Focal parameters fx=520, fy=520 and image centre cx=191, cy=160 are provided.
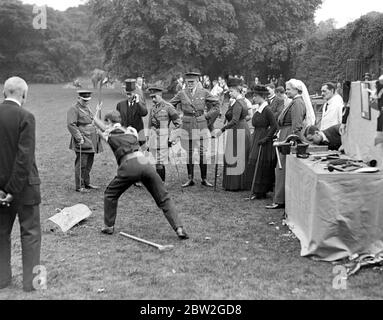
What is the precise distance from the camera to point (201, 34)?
36.4 metres

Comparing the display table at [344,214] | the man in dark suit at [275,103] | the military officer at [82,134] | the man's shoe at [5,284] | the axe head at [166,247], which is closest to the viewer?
the man's shoe at [5,284]

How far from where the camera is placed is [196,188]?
31.3 ft

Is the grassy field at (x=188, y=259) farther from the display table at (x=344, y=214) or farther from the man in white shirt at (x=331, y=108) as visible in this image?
the man in white shirt at (x=331, y=108)

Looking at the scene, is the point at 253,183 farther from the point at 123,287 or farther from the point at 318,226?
the point at 123,287

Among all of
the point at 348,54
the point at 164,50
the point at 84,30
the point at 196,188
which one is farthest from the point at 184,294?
the point at 84,30

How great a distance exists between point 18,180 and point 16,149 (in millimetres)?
298

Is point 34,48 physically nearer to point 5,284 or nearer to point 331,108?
point 331,108

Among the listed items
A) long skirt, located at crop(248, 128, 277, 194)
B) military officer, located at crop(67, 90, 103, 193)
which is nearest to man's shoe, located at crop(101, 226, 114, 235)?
military officer, located at crop(67, 90, 103, 193)

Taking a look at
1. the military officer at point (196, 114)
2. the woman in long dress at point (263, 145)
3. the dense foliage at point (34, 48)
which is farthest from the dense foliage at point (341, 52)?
the dense foliage at point (34, 48)

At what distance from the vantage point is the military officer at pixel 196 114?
9.41 m

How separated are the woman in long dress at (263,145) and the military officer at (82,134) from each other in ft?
9.18

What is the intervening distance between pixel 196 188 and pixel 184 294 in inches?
191

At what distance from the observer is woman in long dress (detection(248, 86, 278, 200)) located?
826cm

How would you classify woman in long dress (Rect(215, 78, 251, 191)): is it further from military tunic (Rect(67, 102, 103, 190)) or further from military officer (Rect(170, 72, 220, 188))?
military tunic (Rect(67, 102, 103, 190))
